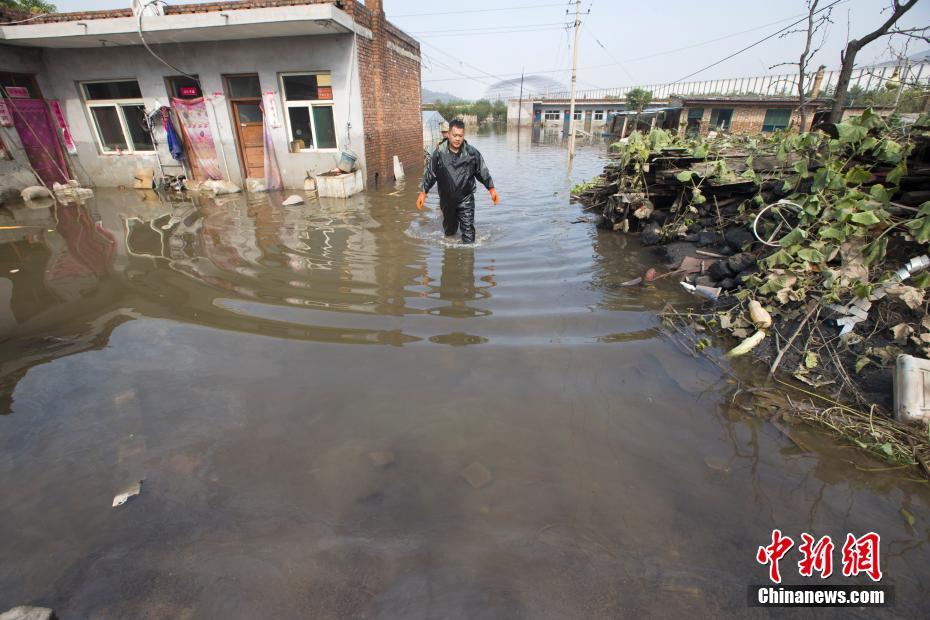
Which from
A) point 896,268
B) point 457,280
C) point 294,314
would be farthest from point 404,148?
point 896,268

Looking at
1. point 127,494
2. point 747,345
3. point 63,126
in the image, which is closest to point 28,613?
point 127,494

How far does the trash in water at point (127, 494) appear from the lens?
2137 millimetres

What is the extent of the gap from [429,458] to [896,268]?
415 cm

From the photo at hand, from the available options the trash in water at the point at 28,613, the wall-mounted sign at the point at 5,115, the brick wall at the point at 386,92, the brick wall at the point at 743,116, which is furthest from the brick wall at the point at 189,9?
the brick wall at the point at 743,116

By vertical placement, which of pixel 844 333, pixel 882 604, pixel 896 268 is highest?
pixel 896 268

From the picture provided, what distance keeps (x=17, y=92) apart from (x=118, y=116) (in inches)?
81.6

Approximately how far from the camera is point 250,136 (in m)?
11.5

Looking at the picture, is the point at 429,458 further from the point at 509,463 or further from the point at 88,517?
the point at 88,517

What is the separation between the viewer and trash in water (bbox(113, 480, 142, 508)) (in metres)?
2.14

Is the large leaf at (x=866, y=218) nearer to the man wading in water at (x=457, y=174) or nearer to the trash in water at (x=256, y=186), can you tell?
the man wading in water at (x=457, y=174)

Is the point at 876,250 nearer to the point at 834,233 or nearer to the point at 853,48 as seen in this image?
the point at 834,233

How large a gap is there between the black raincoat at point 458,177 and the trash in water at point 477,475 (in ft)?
15.7

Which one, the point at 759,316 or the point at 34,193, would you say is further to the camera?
the point at 34,193

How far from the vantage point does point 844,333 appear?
3.35 meters
